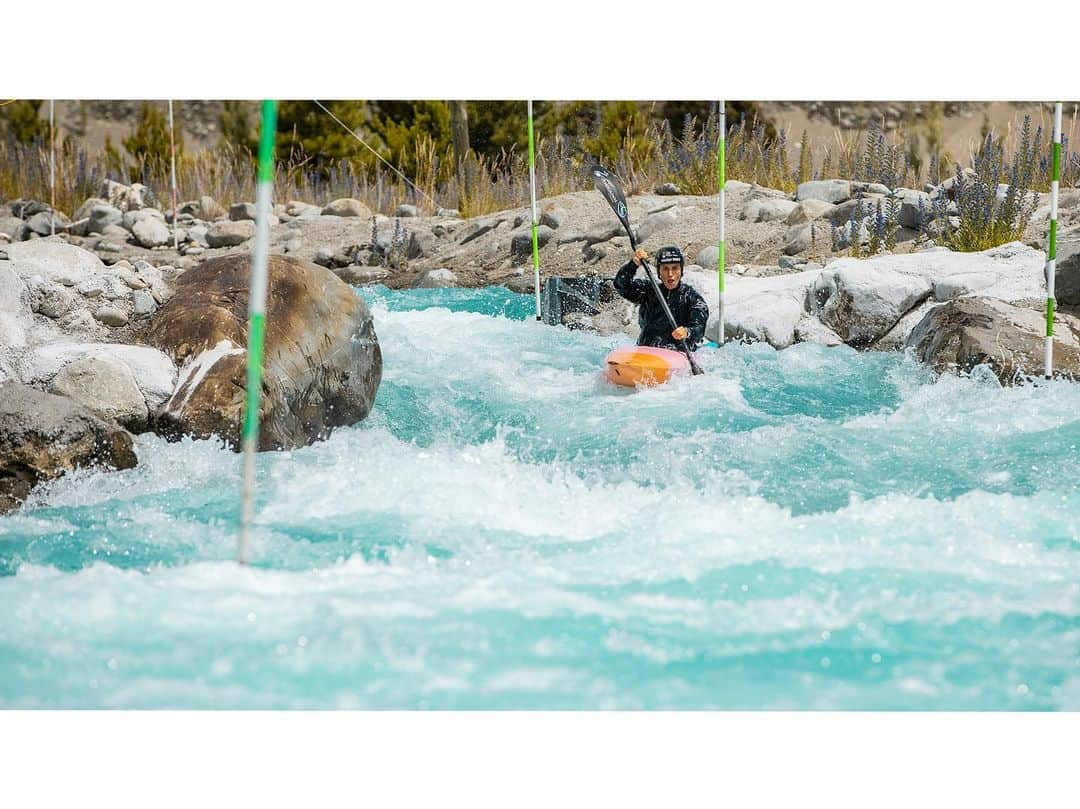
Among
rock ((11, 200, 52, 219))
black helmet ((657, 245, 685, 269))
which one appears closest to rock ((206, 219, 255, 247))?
rock ((11, 200, 52, 219))

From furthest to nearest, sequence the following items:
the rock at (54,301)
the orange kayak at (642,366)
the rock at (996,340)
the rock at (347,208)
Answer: the rock at (347,208), the orange kayak at (642,366), the rock at (996,340), the rock at (54,301)

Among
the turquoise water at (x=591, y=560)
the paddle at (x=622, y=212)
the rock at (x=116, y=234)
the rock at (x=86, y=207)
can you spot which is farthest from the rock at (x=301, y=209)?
the turquoise water at (x=591, y=560)

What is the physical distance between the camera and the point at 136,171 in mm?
5930

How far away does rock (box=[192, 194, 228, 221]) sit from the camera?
6.56 m

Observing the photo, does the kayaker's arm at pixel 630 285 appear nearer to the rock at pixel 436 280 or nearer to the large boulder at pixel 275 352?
the large boulder at pixel 275 352

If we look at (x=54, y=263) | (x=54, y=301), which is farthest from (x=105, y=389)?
(x=54, y=263)

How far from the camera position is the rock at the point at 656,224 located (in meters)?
6.59

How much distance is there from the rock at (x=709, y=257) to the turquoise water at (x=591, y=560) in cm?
162

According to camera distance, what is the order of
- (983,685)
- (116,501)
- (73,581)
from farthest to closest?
(116,501) → (73,581) → (983,685)

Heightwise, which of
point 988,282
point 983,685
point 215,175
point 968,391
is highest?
point 215,175

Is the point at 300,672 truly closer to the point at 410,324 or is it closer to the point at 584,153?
the point at 410,324

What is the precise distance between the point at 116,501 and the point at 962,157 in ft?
12.8

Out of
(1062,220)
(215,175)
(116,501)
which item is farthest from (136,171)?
(1062,220)

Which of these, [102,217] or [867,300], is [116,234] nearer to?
[102,217]
